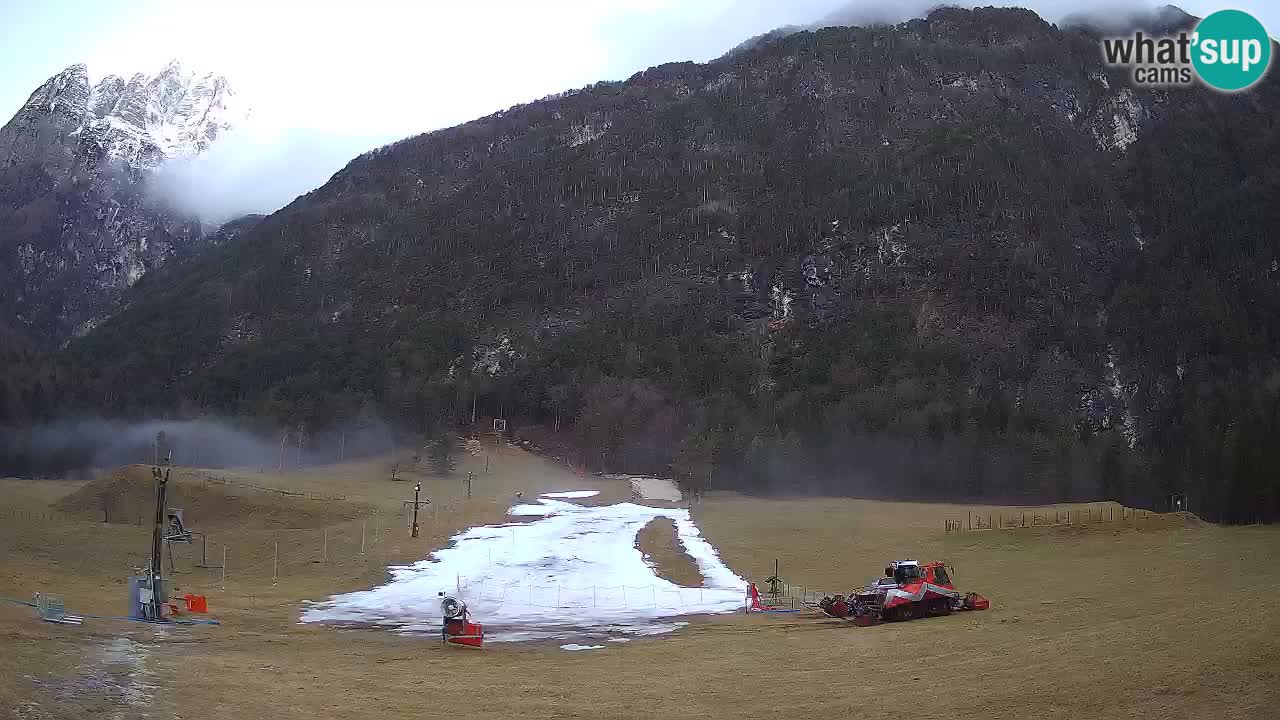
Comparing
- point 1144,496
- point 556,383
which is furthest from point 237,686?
point 556,383

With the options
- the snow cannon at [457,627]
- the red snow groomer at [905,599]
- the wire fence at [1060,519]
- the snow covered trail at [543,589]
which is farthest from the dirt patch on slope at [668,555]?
the wire fence at [1060,519]

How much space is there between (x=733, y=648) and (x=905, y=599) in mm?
6318

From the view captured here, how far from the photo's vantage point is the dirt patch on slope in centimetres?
4000

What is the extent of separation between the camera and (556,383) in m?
173

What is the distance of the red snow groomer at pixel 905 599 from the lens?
84.8ft

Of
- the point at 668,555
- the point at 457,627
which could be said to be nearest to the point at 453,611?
the point at 457,627

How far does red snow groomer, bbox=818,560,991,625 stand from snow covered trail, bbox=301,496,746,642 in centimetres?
542

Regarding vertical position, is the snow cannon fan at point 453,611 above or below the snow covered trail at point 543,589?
above

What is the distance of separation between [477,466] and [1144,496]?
271 feet

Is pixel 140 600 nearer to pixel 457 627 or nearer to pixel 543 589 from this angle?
pixel 457 627

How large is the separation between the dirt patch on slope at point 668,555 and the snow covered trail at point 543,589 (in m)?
0.51

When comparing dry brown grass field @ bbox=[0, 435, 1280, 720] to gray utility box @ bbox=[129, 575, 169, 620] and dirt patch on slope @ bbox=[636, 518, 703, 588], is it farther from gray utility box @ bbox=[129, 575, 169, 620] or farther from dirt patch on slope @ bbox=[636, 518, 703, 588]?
gray utility box @ bbox=[129, 575, 169, 620]

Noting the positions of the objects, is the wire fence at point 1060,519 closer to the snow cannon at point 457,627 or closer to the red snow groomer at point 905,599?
the red snow groomer at point 905,599

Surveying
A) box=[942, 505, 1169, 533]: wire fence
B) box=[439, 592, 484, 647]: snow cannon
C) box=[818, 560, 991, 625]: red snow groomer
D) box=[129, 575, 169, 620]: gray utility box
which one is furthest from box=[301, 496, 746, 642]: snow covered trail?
box=[942, 505, 1169, 533]: wire fence
